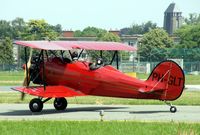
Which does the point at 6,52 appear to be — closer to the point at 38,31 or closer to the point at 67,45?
the point at 38,31

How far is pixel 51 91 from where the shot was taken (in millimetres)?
26906

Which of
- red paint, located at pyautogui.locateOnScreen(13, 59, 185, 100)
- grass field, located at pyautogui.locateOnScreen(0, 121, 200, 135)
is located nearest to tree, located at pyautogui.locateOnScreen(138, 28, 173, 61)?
red paint, located at pyautogui.locateOnScreen(13, 59, 185, 100)

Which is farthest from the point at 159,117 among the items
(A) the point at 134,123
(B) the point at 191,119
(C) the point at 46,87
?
(C) the point at 46,87

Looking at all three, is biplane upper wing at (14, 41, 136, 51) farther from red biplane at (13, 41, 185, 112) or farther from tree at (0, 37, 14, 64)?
tree at (0, 37, 14, 64)

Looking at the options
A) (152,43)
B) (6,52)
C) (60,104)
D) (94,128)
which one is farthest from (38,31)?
(94,128)

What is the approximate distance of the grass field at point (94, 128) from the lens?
61.6ft

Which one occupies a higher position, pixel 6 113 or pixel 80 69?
pixel 80 69

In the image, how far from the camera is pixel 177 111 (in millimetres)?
27172

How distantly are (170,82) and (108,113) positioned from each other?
9.08 feet

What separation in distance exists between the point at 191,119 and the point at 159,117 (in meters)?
1.42

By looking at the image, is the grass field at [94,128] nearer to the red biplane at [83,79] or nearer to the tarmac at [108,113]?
the tarmac at [108,113]

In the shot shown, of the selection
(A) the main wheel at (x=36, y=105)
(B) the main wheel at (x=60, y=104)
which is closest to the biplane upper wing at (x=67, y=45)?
(A) the main wheel at (x=36, y=105)

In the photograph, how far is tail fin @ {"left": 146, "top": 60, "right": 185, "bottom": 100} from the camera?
25953 mm

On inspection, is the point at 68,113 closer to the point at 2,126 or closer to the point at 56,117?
the point at 56,117
